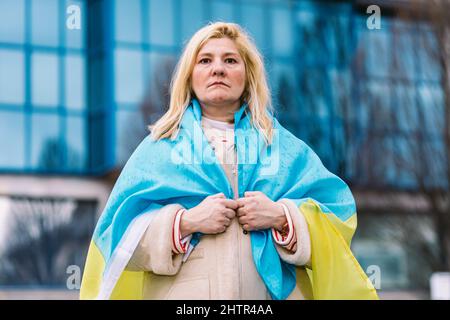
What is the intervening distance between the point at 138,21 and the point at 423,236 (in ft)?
29.3

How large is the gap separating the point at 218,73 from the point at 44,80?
437 inches

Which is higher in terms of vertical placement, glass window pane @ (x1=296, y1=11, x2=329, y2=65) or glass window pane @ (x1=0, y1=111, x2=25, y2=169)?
glass window pane @ (x1=296, y1=11, x2=329, y2=65)

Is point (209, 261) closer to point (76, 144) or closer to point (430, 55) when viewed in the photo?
point (430, 55)

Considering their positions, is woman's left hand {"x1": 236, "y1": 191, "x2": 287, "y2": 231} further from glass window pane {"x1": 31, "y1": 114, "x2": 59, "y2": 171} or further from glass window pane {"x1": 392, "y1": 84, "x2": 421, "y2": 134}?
glass window pane {"x1": 392, "y1": 84, "x2": 421, "y2": 134}

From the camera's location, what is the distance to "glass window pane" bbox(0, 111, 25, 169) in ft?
42.8

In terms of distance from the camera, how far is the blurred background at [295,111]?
12.3 metres

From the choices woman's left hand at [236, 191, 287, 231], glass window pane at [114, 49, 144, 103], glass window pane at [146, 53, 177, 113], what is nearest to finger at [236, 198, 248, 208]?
woman's left hand at [236, 191, 287, 231]

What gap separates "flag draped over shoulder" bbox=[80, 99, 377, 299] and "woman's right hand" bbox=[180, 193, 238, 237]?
49mm

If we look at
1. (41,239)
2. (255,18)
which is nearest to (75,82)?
(255,18)

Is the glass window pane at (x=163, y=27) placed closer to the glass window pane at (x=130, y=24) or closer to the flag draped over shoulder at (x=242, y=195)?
the glass window pane at (x=130, y=24)

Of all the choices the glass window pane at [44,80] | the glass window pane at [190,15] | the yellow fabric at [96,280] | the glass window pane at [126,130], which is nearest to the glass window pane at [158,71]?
the glass window pane at [190,15]

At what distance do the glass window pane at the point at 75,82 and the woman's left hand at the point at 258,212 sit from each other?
9739mm

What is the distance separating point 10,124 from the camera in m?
13.3
